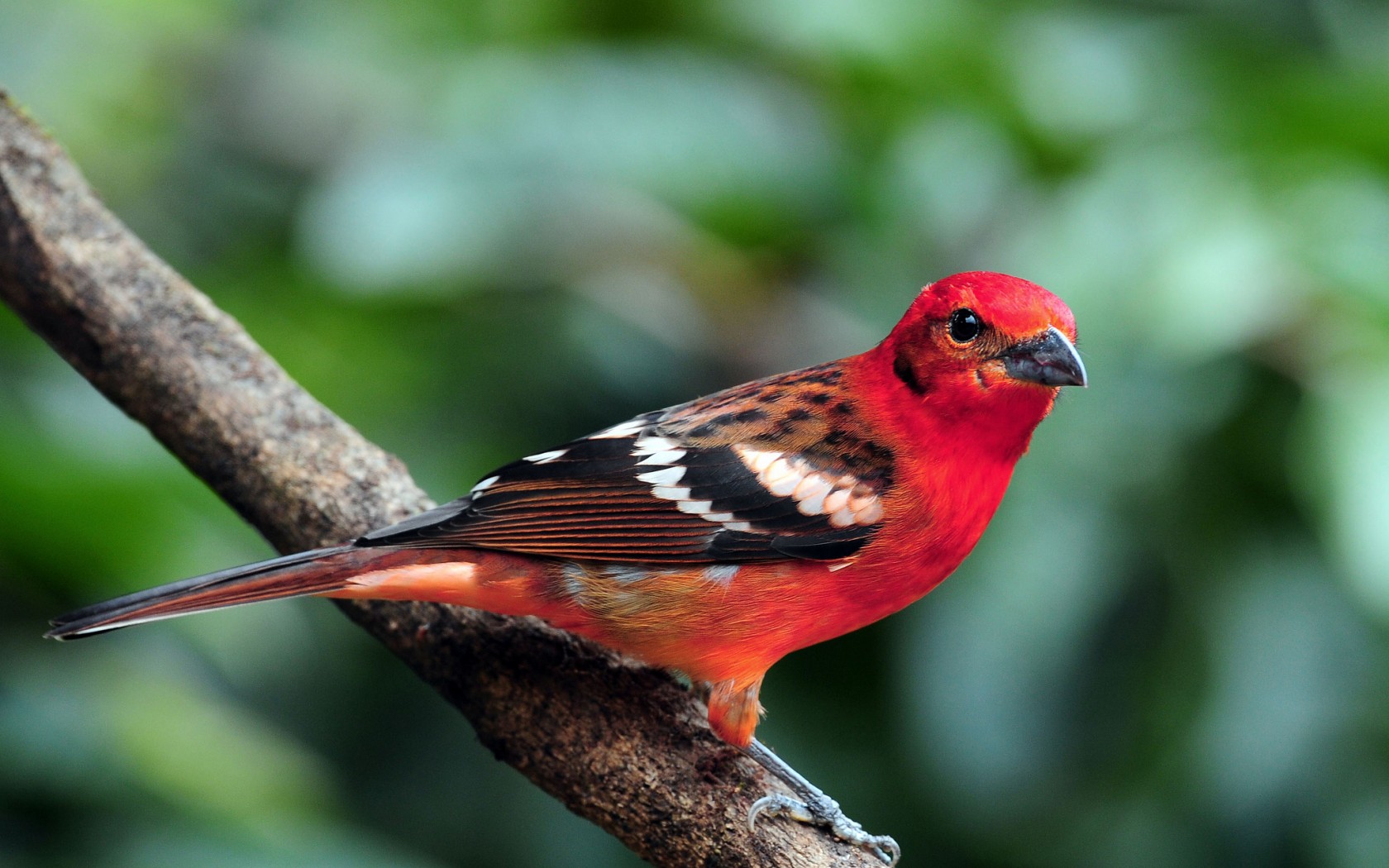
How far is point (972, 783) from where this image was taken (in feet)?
12.2

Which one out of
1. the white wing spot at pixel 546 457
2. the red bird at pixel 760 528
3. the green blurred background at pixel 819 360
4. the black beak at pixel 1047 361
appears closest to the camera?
the black beak at pixel 1047 361

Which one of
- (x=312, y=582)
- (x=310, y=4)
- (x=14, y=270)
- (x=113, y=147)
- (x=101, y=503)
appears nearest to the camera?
(x=312, y=582)

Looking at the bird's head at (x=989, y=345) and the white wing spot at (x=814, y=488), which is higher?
the bird's head at (x=989, y=345)

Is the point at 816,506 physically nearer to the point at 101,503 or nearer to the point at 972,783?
the point at 972,783

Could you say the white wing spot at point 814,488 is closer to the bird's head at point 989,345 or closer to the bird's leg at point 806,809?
the bird's head at point 989,345

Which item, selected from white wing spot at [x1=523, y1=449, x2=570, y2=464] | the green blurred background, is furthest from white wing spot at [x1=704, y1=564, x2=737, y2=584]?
the green blurred background

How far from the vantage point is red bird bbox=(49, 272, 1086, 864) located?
2.70 metres

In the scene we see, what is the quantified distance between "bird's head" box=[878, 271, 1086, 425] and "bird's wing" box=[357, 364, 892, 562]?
0.21 m

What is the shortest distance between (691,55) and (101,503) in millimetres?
2702

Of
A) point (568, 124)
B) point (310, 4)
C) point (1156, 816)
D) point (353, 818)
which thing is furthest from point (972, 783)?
point (310, 4)

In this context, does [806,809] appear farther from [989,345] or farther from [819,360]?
[819,360]

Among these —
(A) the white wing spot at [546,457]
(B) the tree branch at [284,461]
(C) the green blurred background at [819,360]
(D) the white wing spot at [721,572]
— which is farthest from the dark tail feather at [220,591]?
(C) the green blurred background at [819,360]

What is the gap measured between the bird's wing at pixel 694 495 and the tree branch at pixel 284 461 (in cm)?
28

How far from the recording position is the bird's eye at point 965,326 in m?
2.75
